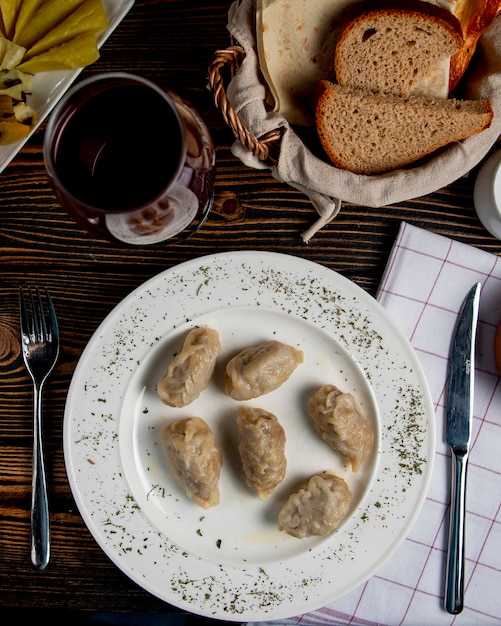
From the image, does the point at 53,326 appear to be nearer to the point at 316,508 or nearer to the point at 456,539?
the point at 316,508

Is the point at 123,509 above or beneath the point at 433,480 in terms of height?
beneath

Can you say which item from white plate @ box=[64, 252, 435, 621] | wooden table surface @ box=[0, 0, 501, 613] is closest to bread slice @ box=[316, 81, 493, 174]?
wooden table surface @ box=[0, 0, 501, 613]

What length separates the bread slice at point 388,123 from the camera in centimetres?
124

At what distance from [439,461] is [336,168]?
0.73 meters

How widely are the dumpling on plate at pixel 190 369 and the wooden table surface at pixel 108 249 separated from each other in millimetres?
208

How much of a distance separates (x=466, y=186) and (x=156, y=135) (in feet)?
2.60

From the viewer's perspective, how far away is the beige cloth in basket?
4.10 ft

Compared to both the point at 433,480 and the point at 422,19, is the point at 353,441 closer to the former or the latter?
the point at 433,480

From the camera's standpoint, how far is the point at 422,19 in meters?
1.18

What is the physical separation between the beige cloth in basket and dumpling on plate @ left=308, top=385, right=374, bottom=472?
424 millimetres

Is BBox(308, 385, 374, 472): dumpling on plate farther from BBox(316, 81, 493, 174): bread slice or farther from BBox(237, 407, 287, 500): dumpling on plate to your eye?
BBox(316, 81, 493, 174): bread slice

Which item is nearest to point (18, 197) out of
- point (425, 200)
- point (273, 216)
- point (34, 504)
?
point (273, 216)

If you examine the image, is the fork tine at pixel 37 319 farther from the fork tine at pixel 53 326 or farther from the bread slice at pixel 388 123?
the bread slice at pixel 388 123

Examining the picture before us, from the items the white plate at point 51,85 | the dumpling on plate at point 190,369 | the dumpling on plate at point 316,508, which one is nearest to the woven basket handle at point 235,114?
the white plate at point 51,85
